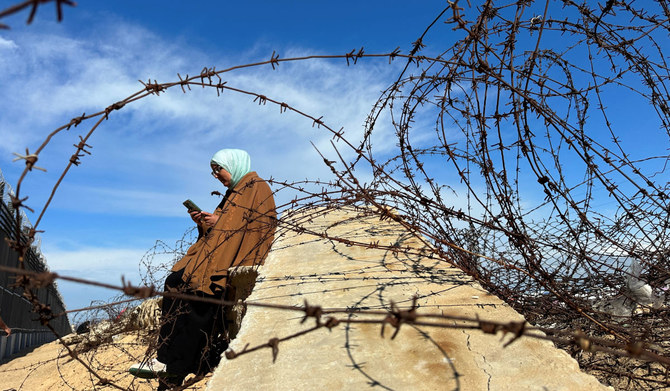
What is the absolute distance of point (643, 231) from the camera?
2.68 m

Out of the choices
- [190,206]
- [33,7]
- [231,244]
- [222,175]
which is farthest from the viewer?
[222,175]

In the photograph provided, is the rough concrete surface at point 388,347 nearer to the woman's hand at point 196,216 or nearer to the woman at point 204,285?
the woman at point 204,285

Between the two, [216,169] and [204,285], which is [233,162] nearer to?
[216,169]

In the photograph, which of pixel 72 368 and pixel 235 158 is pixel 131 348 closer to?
pixel 72 368

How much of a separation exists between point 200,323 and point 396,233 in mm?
1549

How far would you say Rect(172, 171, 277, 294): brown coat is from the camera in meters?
3.31

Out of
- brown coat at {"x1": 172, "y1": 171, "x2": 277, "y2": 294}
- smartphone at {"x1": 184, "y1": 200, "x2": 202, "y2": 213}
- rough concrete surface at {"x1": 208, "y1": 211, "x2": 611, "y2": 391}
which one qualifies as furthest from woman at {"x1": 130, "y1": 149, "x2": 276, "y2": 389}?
rough concrete surface at {"x1": 208, "y1": 211, "x2": 611, "y2": 391}

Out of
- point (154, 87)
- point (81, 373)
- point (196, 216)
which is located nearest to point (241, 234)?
point (196, 216)

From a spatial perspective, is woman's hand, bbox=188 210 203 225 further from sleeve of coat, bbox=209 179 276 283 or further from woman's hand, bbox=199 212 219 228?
sleeve of coat, bbox=209 179 276 283

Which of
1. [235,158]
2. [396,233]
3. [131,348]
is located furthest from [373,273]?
[131,348]

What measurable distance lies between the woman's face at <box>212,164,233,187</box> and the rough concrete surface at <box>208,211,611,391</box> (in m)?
1.76

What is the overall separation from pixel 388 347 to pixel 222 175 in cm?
275

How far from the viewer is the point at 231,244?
3482mm

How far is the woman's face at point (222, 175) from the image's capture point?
401cm
